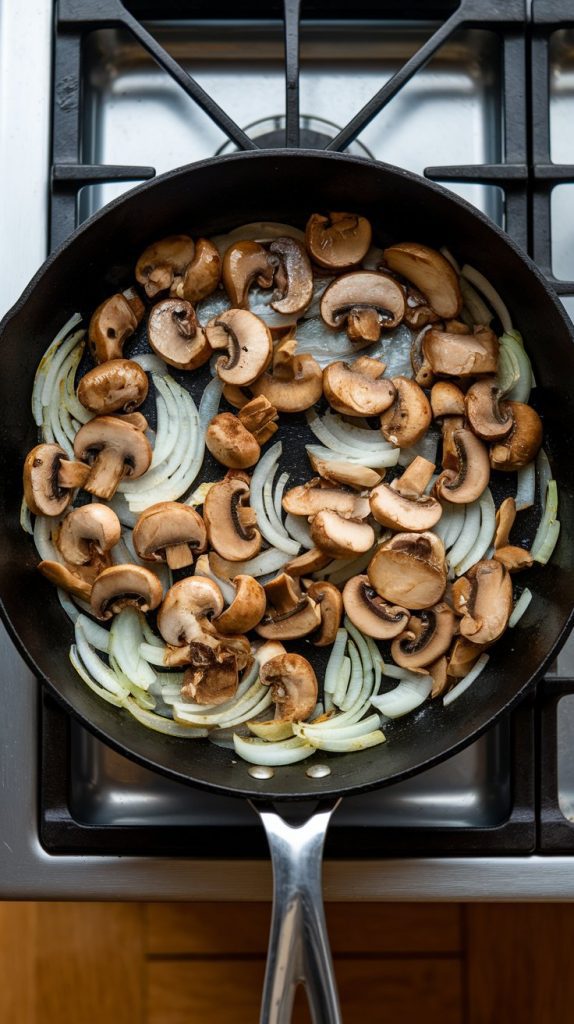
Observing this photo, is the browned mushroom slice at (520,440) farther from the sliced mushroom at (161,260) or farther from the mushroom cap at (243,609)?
the sliced mushroom at (161,260)

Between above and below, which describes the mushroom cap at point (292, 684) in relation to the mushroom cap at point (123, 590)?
below

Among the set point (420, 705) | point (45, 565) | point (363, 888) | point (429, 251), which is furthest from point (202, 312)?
point (363, 888)

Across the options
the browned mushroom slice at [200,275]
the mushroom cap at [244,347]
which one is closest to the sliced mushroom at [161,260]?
the browned mushroom slice at [200,275]

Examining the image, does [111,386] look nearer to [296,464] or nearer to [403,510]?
[296,464]

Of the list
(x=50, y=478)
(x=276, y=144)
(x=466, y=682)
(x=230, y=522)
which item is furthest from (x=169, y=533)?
(x=276, y=144)

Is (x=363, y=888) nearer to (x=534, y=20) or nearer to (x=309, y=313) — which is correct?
(x=309, y=313)

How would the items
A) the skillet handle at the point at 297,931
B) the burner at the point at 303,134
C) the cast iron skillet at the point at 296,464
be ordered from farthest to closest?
the burner at the point at 303,134 < the cast iron skillet at the point at 296,464 < the skillet handle at the point at 297,931
